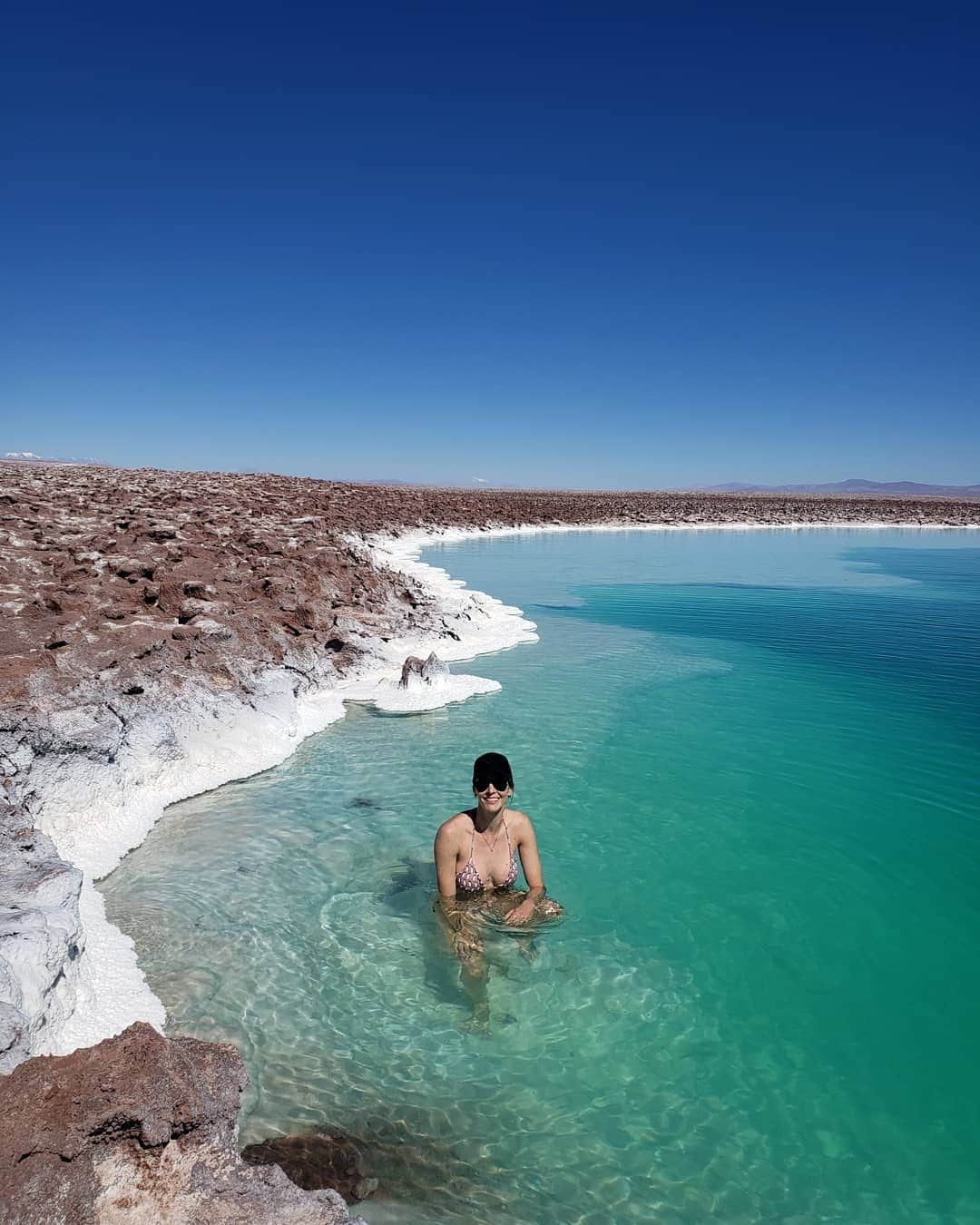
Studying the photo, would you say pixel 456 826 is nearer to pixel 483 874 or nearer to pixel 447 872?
pixel 447 872

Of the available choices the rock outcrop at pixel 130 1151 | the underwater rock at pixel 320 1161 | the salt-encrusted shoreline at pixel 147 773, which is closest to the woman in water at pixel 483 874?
the underwater rock at pixel 320 1161

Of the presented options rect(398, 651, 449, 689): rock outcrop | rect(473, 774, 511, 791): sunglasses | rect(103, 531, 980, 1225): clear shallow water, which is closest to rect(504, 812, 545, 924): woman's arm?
rect(103, 531, 980, 1225): clear shallow water

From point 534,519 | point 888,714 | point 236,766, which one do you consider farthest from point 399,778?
point 534,519

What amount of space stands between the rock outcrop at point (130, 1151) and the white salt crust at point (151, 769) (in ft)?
3.89

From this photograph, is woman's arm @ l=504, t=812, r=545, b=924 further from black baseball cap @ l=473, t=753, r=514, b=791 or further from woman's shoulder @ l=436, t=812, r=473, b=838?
black baseball cap @ l=473, t=753, r=514, b=791

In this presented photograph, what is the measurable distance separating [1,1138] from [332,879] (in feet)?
10.8

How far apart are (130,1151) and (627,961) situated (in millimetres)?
3028

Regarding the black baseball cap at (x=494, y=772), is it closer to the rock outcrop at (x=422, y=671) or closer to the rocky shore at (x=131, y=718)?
the rocky shore at (x=131, y=718)

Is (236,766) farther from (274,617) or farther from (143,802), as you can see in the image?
(274,617)

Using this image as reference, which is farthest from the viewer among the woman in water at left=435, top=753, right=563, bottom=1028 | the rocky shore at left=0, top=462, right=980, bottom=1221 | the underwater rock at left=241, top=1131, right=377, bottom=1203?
the woman in water at left=435, top=753, right=563, bottom=1028

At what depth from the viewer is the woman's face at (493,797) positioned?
456 centimetres

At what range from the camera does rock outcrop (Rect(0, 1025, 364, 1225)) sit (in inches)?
101

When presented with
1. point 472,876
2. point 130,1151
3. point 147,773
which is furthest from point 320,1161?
point 147,773

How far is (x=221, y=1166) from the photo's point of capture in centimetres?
287
